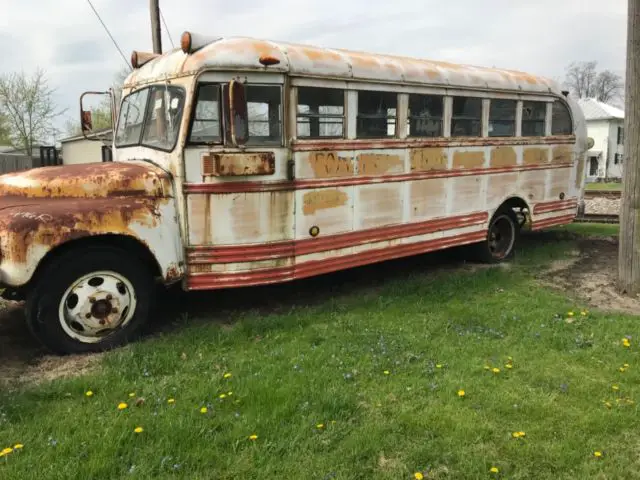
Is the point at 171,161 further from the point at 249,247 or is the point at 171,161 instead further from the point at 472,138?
the point at 472,138

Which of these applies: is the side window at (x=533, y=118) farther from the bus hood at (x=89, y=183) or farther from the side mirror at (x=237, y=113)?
the bus hood at (x=89, y=183)

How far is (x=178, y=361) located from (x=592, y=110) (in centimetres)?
5043

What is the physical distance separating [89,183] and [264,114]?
1.63 meters

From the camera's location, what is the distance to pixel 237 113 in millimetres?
4801

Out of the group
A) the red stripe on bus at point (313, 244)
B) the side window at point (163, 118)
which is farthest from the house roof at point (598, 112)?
the side window at point (163, 118)

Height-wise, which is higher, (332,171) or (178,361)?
(332,171)

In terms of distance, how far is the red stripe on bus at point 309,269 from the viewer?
511 centimetres

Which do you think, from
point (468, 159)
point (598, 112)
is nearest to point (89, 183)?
point (468, 159)

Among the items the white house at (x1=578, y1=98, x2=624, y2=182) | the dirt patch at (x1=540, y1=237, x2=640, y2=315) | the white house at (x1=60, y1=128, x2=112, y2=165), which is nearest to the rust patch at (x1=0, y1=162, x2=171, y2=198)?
the dirt patch at (x1=540, y1=237, x2=640, y2=315)

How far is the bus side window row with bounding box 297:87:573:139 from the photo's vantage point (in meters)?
5.53

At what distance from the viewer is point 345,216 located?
5.91 m

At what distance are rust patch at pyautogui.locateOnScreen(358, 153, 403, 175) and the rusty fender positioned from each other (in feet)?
6.73

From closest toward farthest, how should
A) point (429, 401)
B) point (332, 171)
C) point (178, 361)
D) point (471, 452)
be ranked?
point (471, 452)
point (429, 401)
point (178, 361)
point (332, 171)

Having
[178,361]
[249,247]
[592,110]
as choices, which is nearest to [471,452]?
[178,361]
